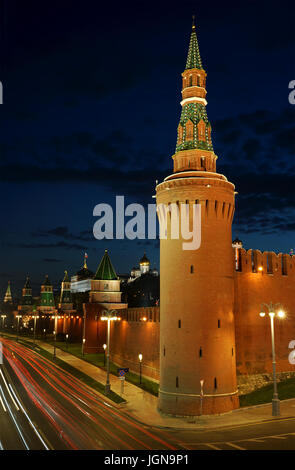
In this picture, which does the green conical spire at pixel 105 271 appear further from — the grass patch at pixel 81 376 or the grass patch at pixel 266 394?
the grass patch at pixel 266 394

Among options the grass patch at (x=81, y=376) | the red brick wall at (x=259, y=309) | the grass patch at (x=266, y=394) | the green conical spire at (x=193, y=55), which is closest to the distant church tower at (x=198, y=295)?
the grass patch at (x=266, y=394)

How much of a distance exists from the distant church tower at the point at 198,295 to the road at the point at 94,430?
4808 mm

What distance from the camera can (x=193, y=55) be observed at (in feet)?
132

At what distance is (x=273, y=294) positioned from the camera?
4209 centimetres

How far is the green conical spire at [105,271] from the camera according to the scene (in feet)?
270

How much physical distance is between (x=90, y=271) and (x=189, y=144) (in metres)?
152

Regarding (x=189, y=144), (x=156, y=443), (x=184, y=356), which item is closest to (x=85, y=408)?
(x=184, y=356)

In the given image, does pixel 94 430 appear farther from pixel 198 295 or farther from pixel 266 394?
pixel 266 394

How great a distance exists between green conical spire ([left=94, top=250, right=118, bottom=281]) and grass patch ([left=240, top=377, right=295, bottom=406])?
157 feet

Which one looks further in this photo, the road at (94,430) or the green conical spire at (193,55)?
the green conical spire at (193,55)

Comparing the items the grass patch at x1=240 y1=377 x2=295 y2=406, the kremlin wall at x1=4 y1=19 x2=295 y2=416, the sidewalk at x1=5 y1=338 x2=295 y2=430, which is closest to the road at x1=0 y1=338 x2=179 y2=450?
the sidewalk at x1=5 y1=338 x2=295 y2=430

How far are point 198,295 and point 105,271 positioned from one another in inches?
1993
